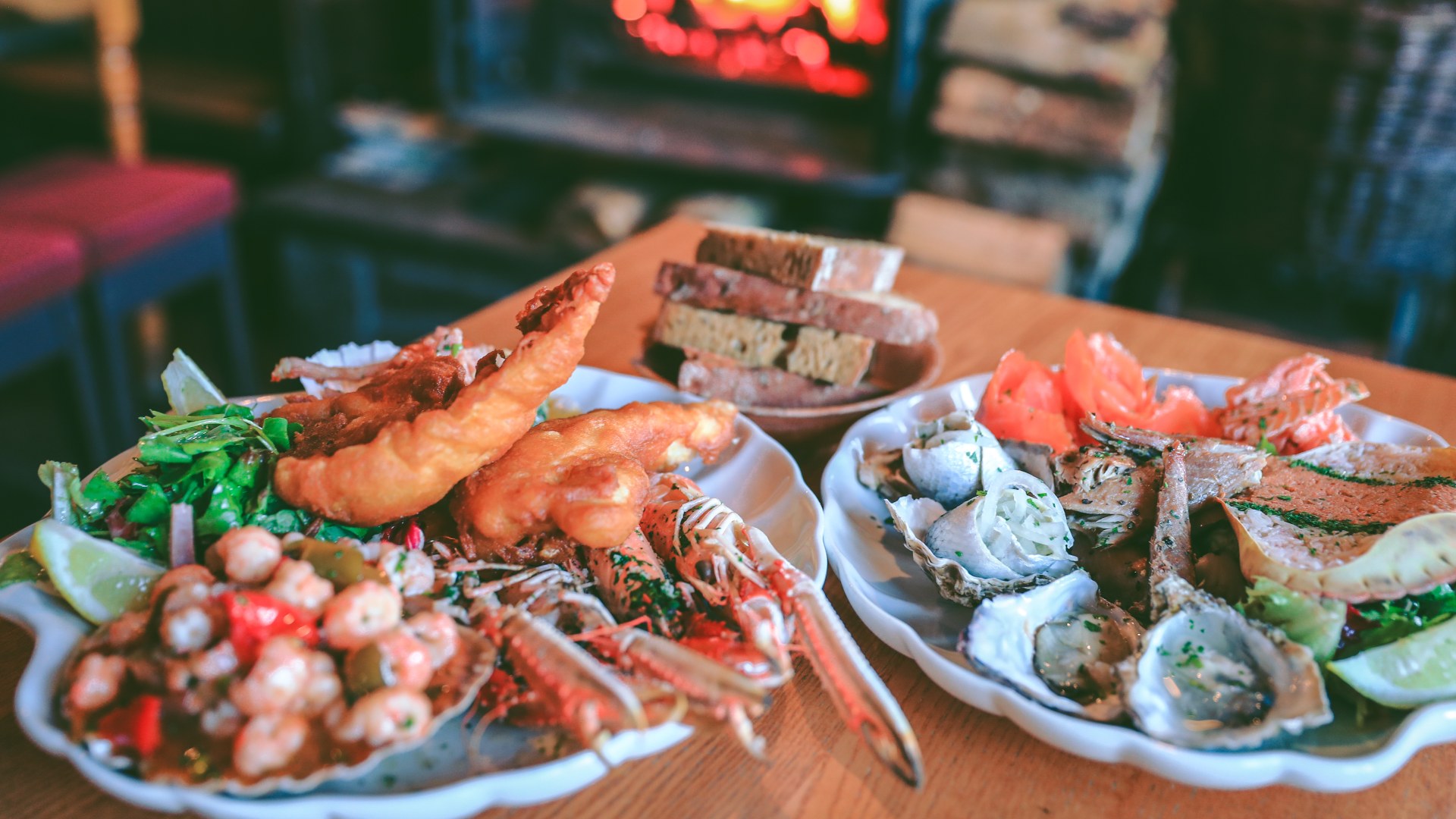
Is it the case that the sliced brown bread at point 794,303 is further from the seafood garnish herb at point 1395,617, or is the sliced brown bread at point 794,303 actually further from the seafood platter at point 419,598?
the seafood garnish herb at point 1395,617

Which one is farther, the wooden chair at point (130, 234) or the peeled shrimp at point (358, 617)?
the wooden chair at point (130, 234)

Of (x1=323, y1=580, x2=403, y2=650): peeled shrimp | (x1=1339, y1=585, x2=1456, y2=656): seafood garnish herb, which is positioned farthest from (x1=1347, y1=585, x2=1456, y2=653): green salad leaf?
(x1=323, y1=580, x2=403, y2=650): peeled shrimp

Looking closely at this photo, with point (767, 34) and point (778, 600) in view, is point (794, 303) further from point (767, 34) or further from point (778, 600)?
point (767, 34)

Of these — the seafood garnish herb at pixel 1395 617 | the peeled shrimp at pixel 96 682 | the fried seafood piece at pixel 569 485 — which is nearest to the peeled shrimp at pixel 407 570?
the fried seafood piece at pixel 569 485

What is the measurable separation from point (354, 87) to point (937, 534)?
363 cm

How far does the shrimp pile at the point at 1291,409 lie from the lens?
116cm

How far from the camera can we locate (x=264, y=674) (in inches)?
27.6

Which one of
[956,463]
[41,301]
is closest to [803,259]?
[956,463]

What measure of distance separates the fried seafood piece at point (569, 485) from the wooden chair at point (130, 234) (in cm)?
205

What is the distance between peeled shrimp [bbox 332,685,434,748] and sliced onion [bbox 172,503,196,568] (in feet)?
0.86

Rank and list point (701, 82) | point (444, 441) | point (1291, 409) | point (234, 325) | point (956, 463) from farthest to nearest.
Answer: point (701, 82), point (234, 325), point (1291, 409), point (956, 463), point (444, 441)

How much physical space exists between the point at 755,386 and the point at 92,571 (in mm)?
781

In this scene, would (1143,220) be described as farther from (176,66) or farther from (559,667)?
(176,66)

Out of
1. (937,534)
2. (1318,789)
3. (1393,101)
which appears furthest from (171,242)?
Result: (1393,101)
